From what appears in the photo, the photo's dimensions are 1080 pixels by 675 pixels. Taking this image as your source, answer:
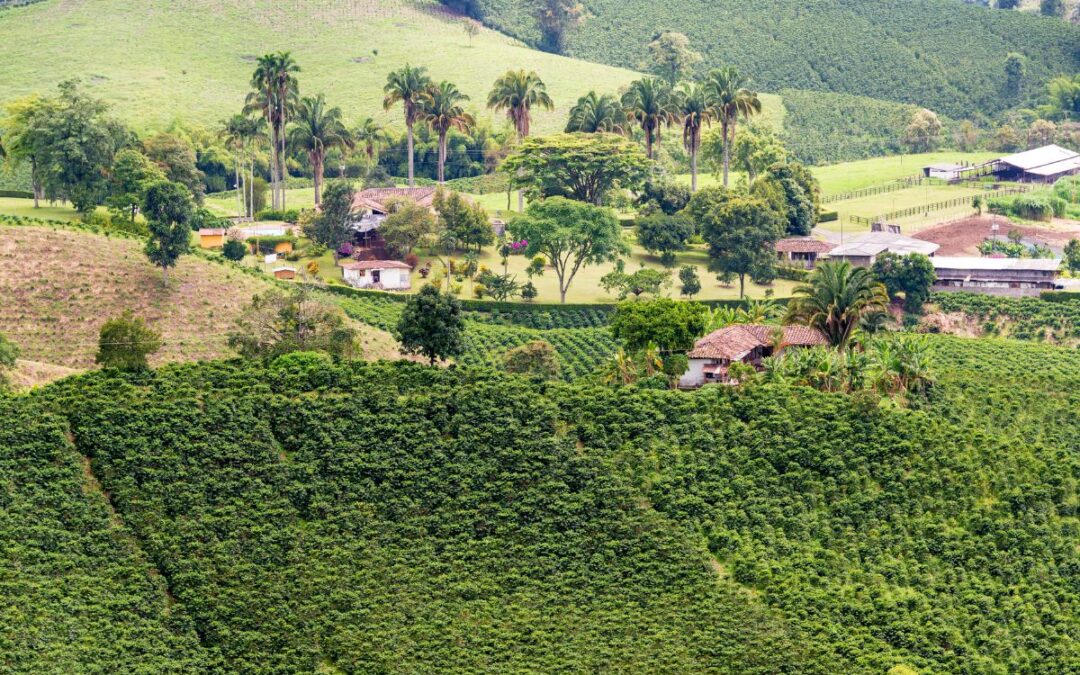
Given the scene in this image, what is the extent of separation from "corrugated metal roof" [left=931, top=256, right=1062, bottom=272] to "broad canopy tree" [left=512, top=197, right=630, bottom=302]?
30.5 m

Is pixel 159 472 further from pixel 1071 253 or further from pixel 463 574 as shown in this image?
pixel 1071 253

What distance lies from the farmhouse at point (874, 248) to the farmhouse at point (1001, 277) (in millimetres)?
3361

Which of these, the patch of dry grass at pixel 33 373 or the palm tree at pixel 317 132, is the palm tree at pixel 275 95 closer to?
the palm tree at pixel 317 132

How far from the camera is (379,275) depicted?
153 meters

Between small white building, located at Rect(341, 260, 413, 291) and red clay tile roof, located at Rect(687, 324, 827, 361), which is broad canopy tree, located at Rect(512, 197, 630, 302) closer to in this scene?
small white building, located at Rect(341, 260, 413, 291)

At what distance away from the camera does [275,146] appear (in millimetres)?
176125

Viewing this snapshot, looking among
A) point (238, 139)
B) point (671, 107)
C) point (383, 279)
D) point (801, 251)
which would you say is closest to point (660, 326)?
point (383, 279)

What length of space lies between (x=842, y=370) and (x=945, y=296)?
165 feet

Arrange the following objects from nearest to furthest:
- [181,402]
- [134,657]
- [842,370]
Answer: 1. [134,657]
2. [181,402]
3. [842,370]

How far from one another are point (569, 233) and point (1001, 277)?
39.6m

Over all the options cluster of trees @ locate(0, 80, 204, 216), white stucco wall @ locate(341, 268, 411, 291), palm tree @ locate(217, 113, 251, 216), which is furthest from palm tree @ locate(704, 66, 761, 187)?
cluster of trees @ locate(0, 80, 204, 216)

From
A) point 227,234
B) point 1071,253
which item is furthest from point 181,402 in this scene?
point 1071,253

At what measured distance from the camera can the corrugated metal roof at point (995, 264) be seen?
16388cm

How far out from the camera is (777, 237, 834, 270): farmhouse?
170m
